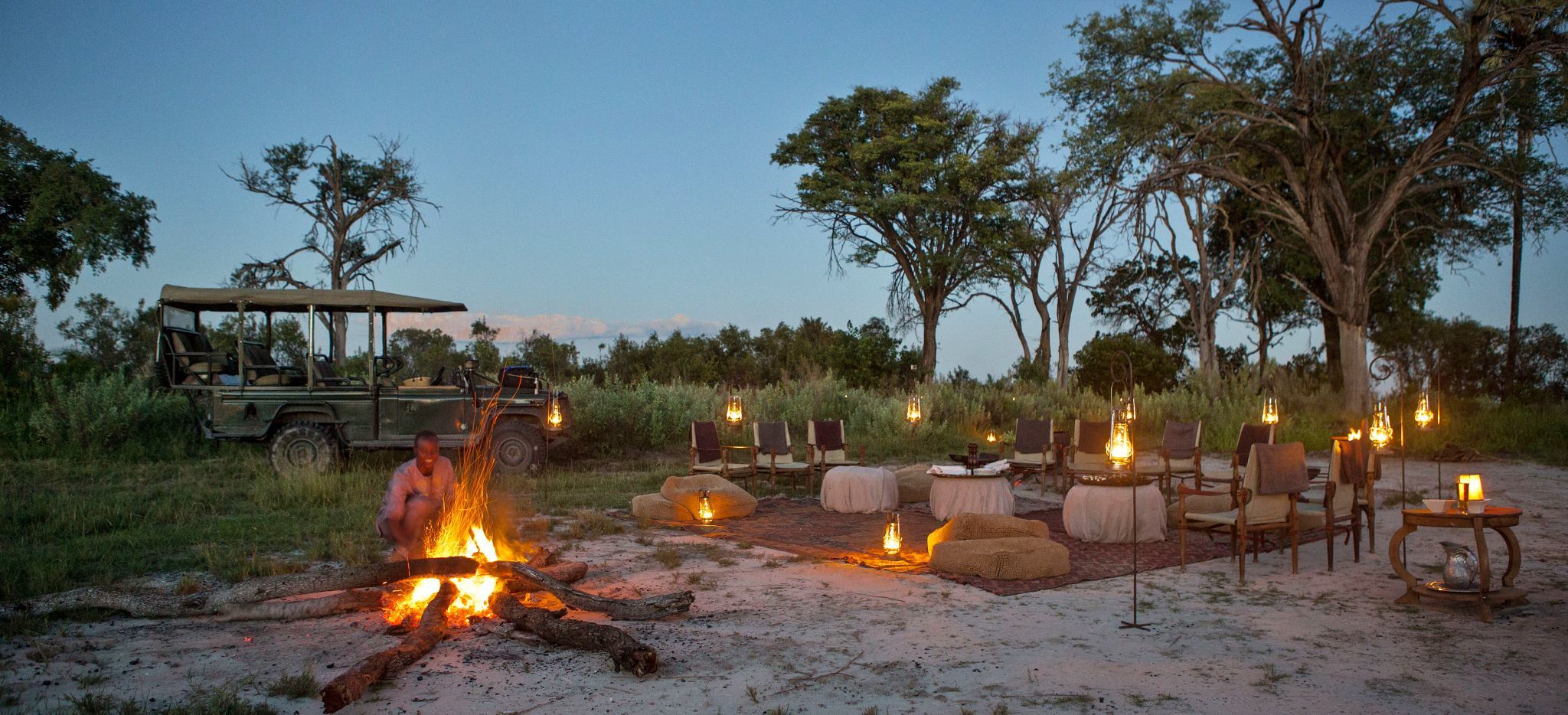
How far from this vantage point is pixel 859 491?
9.35m

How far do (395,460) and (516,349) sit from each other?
741cm

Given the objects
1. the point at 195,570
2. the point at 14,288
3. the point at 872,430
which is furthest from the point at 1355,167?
the point at 14,288

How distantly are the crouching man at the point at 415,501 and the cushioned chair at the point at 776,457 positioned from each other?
517 cm

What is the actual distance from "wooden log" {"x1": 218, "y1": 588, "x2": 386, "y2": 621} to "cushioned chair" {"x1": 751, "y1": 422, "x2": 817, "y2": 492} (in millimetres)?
5879

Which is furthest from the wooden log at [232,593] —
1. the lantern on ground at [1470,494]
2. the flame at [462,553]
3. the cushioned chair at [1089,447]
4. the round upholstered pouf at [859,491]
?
the cushioned chair at [1089,447]

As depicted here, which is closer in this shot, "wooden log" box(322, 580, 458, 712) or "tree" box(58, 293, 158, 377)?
"wooden log" box(322, 580, 458, 712)

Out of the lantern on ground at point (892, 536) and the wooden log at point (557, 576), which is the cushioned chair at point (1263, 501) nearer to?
the lantern on ground at point (892, 536)

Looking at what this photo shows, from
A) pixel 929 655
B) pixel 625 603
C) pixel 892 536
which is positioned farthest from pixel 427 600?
pixel 892 536

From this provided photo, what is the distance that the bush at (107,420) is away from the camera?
1173 centimetres

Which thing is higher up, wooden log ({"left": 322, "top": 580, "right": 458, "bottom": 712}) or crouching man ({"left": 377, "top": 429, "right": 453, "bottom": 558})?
crouching man ({"left": 377, "top": 429, "right": 453, "bottom": 558})

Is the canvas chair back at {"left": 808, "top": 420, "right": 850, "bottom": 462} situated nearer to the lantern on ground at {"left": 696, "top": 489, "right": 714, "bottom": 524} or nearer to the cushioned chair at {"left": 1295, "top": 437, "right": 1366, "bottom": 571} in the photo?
the lantern on ground at {"left": 696, "top": 489, "right": 714, "bottom": 524}

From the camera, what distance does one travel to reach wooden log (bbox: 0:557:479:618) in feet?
16.7

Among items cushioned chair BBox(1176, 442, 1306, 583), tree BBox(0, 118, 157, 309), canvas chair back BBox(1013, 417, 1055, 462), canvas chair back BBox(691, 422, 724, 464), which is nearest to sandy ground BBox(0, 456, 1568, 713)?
cushioned chair BBox(1176, 442, 1306, 583)

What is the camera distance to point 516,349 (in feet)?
63.2
